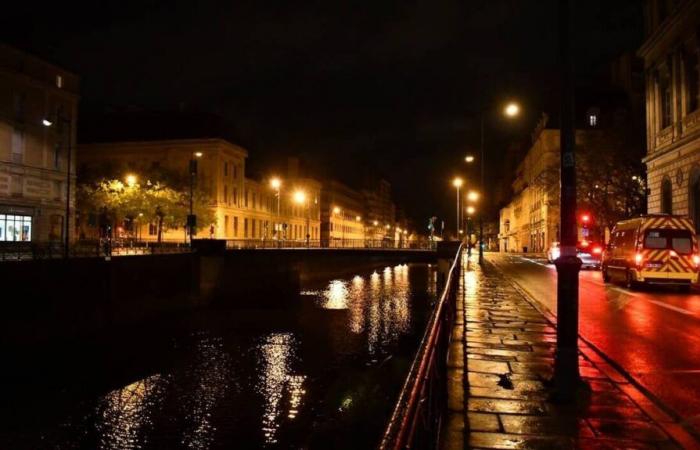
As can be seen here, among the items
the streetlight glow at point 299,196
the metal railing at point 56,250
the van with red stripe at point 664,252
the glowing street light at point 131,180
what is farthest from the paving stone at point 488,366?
the streetlight glow at point 299,196

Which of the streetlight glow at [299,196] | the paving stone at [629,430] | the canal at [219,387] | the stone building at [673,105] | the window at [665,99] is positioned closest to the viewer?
the paving stone at [629,430]

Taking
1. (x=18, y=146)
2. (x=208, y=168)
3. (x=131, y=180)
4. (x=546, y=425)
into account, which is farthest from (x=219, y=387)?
(x=208, y=168)

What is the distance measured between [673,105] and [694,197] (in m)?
5.60

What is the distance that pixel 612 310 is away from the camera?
16.0m

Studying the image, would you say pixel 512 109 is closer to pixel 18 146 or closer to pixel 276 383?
pixel 276 383

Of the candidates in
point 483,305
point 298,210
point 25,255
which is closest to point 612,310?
point 483,305

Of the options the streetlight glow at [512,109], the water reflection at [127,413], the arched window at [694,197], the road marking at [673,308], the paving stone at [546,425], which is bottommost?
the water reflection at [127,413]

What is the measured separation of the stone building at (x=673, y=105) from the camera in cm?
3023

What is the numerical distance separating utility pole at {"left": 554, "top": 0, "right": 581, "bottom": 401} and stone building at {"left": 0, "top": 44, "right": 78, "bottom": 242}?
1644 inches

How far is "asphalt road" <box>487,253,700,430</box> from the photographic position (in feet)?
25.0

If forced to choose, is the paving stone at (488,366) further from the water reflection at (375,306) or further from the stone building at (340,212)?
the stone building at (340,212)

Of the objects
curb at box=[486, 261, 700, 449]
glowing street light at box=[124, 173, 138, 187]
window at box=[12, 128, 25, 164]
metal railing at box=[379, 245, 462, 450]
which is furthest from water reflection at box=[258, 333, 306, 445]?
glowing street light at box=[124, 173, 138, 187]

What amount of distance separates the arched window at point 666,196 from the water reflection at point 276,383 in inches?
866

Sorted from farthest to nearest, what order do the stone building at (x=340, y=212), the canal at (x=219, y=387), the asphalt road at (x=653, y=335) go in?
the stone building at (x=340, y=212)
the canal at (x=219, y=387)
the asphalt road at (x=653, y=335)
